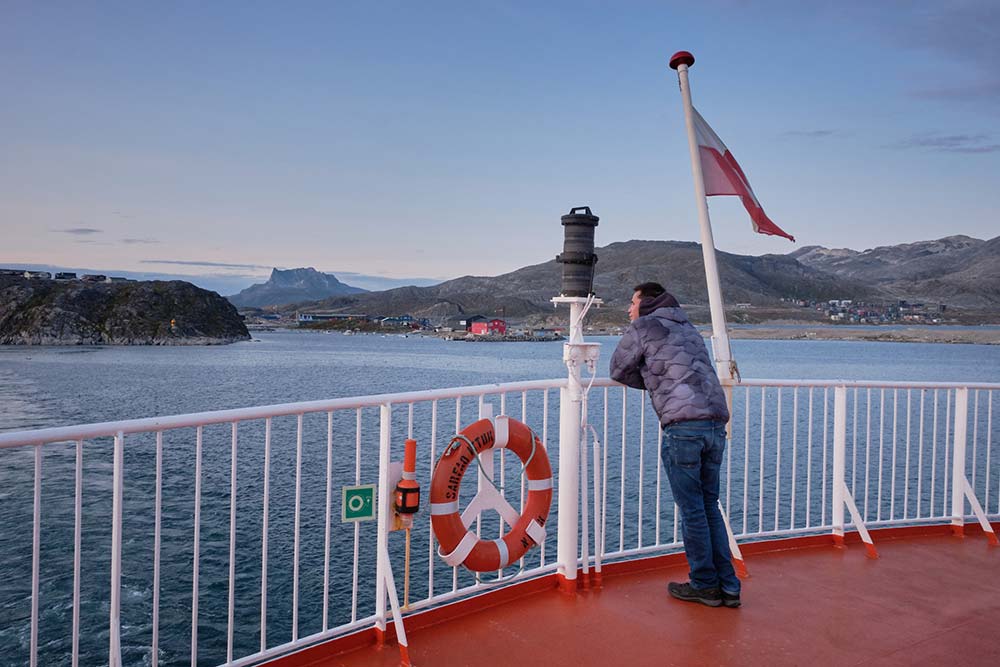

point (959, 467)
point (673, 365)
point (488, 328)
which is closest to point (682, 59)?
point (673, 365)

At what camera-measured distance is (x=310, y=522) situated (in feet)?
46.5

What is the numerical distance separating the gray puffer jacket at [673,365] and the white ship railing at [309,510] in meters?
0.40

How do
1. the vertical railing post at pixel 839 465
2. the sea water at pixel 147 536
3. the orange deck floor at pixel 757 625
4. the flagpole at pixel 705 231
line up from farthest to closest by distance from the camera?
the sea water at pixel 147 536 → the vertical railing post at pixel 839 465 → the flagpole at pixel 705 231 → the orange deck floor at pixel 757 625

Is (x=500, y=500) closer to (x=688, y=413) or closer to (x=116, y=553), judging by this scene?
(x=688, y=413)

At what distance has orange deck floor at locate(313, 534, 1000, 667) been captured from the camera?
2777 millimetres

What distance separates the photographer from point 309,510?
15023mm

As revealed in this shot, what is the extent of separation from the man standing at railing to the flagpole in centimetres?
54

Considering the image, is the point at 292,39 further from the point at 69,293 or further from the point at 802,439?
the point at 69,293

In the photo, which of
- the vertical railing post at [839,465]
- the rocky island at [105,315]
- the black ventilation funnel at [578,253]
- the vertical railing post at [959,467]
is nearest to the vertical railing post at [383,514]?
the black ventilation funnel at [578,253]

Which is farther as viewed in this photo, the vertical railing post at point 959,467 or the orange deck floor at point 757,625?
the vertical railing post at point 959,467

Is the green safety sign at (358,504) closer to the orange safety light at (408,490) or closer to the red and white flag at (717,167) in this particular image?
the orange safety light at (408,490)

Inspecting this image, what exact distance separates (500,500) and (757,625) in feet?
4.06

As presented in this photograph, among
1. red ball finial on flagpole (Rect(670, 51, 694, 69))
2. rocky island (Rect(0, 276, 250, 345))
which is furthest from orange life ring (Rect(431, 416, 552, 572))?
rocky island (Rect(0, 276, 250, 345))

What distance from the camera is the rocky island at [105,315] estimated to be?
110 m
